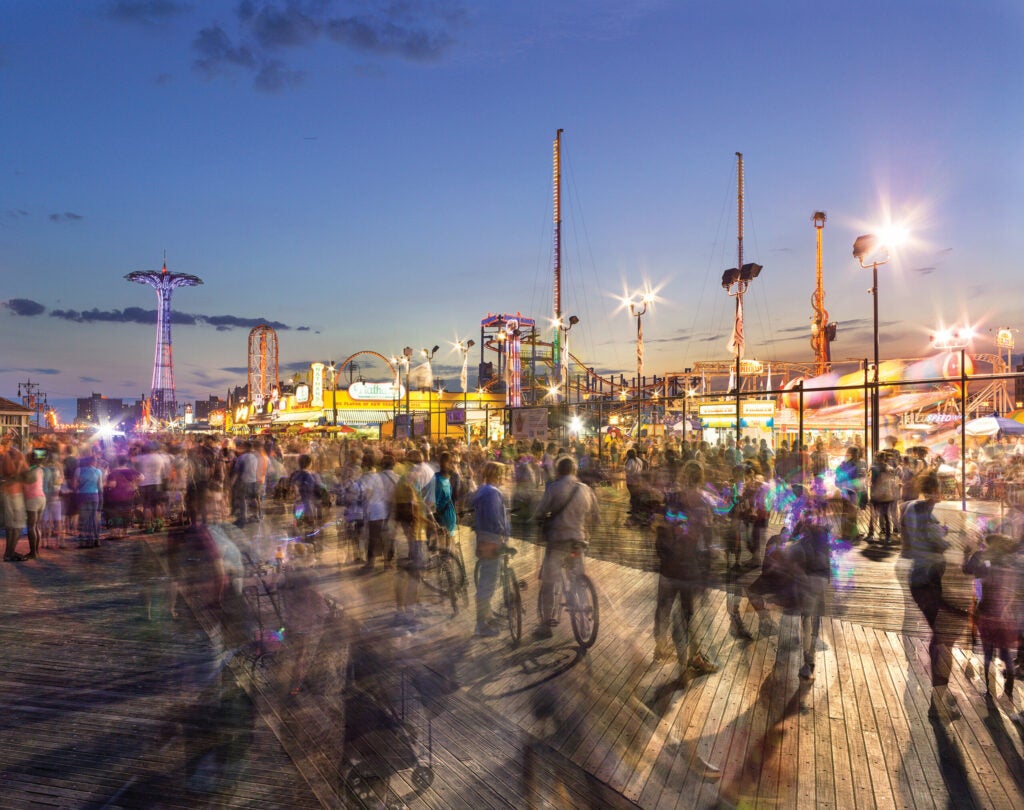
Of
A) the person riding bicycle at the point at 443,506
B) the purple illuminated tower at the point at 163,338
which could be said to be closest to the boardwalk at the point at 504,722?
the person riding bicycle at the point at 443,506

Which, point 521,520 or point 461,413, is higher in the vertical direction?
point 461,413

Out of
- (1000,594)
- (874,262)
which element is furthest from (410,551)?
(874,262)

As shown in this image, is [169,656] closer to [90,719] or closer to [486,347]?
[90,719]

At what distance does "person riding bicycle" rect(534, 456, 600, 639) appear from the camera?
21.9 feet

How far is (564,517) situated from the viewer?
22.0 ft

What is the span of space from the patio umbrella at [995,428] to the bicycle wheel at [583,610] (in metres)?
21.0

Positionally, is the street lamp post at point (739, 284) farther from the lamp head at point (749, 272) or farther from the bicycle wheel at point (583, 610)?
the bicycle wheel at point (583, 610)

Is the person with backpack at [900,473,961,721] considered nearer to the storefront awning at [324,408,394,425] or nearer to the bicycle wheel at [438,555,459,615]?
the bicycle wheel at [438,555,459,615]

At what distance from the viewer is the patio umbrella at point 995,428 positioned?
21.9 metres

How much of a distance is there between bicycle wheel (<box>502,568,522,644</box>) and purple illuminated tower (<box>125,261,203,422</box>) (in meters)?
116

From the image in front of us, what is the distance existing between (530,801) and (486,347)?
9452 cm

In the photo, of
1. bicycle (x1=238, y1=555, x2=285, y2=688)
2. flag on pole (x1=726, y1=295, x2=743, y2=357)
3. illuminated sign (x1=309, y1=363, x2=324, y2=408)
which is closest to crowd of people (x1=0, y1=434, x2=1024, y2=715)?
bicycle (x1=238, y1=555, x2=285, y2=688)

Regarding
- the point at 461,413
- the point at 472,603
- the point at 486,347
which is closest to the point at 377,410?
the point at 486,347

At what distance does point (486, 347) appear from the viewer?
3851 inches
